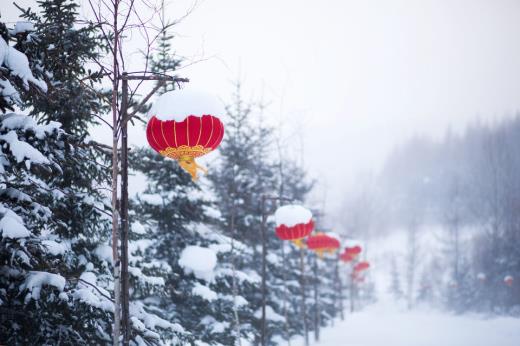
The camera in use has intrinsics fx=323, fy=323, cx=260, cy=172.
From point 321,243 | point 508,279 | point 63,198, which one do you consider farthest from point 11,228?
point 508,279

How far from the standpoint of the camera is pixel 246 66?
14.3 meters

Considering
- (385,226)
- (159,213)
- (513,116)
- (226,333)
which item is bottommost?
(226,333)

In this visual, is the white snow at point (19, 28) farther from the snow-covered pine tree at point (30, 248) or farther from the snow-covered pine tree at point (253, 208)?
the snow-covered pine tree at point (253, 208)

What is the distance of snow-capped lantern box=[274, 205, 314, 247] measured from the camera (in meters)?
9.04

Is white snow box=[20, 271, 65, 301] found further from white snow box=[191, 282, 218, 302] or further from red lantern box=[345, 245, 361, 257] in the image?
red lantern box=[345, 245, 361, 257]

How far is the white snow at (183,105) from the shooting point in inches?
154

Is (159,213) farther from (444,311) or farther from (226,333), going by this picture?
(444,311)

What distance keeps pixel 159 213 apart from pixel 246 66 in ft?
26.1

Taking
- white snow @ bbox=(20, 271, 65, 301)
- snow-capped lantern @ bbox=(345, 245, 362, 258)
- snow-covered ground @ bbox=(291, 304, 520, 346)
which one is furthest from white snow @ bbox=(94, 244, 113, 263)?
snow-capped lantern @ bbox=(345, 245, 362, 258)

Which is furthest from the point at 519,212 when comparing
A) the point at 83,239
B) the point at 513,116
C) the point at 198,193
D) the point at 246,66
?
the point at 513,116

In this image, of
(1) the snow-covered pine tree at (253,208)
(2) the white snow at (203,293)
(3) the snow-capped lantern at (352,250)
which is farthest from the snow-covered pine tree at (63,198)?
(3) the snow-capped lantern at (352,250)

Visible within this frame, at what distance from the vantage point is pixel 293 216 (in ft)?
29.8

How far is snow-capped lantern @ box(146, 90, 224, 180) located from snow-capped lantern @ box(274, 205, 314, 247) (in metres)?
5.31

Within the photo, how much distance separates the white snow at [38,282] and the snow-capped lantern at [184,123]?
2122 millimetres
